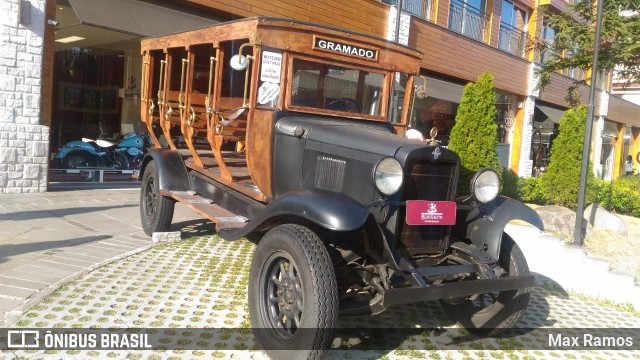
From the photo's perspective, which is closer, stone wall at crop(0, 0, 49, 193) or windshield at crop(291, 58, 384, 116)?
windshield at crop(291, 58, 384, 116)

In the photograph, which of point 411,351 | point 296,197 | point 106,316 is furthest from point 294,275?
point 106,316

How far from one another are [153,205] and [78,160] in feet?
15.4

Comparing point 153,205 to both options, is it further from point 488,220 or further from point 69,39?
point 69,39

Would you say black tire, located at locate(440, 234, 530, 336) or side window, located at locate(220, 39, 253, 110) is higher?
side window, located at locate(220, 39, 253, 110)

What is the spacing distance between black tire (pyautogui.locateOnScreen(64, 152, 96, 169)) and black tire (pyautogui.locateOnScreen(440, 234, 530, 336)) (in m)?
8.23

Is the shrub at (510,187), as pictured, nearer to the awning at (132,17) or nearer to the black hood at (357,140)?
the awning at (132,17)

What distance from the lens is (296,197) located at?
3475mm

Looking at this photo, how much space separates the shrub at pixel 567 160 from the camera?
9602mm

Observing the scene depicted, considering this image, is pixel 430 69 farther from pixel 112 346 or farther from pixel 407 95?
pixel 112 346

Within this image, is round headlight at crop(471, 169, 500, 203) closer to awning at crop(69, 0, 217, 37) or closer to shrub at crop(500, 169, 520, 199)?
awning at crop(69, 0, 217, 37)

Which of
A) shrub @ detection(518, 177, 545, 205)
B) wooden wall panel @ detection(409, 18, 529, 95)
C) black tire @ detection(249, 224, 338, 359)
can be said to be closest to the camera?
black tire @ detection(249, 224, 338, 359)

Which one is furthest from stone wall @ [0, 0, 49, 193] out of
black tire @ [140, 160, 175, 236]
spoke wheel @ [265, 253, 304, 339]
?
spoke wheel @ [265, 253, 304, 339]

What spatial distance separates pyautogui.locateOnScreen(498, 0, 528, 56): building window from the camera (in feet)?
59.7

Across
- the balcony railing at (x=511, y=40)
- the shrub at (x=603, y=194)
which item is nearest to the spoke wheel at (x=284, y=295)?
the shrub at (x=603, y=194)
